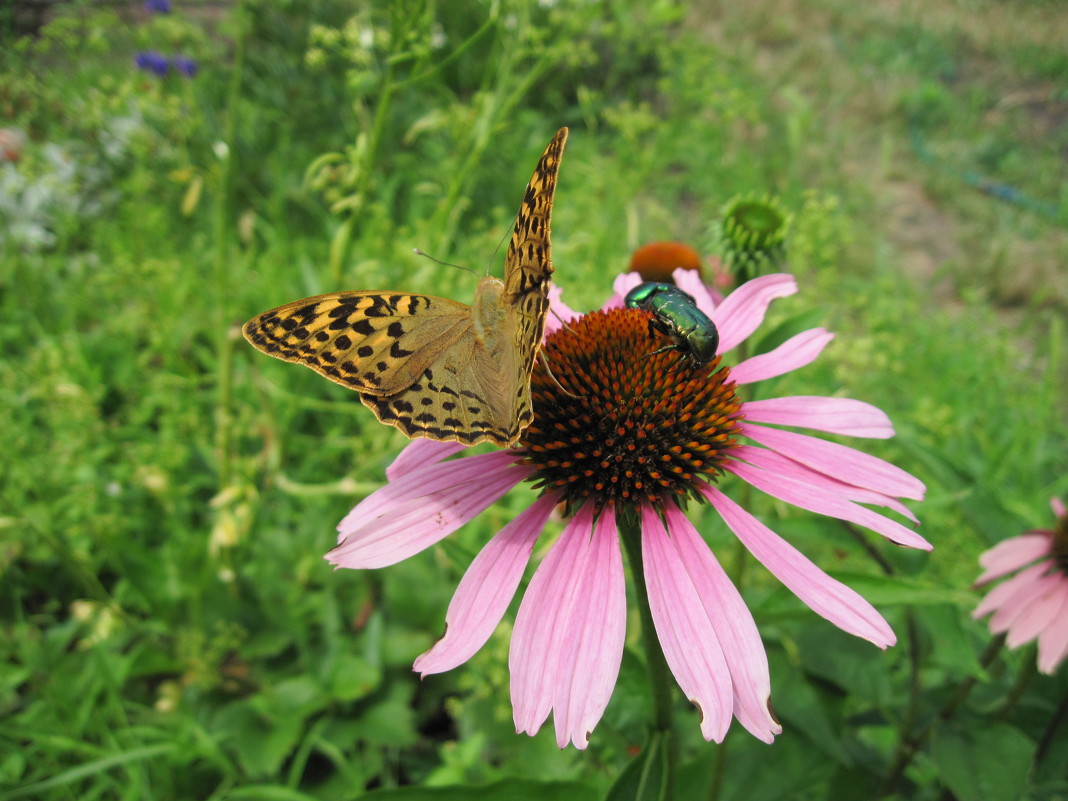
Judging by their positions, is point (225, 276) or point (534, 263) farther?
point (225, 276)

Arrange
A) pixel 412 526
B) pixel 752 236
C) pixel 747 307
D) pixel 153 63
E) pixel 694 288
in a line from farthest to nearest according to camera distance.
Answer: pixel 153 63 < pixel 752 236 < pixel 694 288 < pixel 747 307 < pixel 412 526

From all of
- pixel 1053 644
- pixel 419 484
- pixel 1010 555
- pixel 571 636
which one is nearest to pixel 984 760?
pixel 1053 644

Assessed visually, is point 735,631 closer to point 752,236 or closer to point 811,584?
point 811,584

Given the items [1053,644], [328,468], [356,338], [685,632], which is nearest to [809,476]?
[685,632]

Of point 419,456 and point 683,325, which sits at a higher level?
point 683,325

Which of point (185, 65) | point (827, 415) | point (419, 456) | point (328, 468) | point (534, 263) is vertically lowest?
point (328, 468)

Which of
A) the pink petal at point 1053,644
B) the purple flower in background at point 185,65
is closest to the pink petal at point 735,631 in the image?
the pink petal at point 1053,644

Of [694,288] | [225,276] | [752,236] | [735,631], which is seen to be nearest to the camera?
[735,631]
